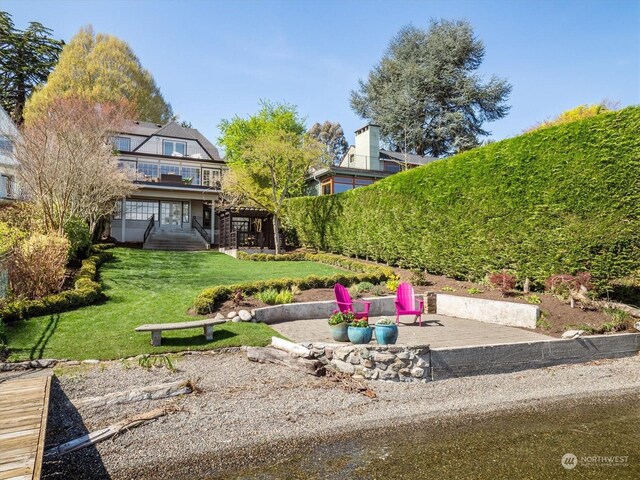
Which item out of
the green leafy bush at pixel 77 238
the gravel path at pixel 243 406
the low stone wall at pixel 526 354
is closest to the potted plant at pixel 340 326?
the gravel path at pixel 243 406

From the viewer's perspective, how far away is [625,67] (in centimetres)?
995

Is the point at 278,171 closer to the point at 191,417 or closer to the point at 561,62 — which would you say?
the point at 561,62

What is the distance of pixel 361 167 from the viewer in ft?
103

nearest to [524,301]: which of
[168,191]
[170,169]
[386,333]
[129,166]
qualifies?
[386,333]

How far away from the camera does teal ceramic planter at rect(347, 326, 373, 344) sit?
6.95 meters

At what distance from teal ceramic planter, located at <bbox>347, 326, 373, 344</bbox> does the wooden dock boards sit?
4.43 meters

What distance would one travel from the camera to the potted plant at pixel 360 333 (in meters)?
6.96

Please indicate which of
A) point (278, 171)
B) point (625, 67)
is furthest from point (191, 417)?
point (278, 171)

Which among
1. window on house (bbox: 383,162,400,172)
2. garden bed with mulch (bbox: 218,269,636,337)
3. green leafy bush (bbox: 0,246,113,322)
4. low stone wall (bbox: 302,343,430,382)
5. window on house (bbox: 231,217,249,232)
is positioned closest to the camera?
low stone wall (bbox: 302,343,430,382)

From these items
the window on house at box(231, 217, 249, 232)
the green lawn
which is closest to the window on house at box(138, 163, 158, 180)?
the window on house at box(231, 217, 249, 232)

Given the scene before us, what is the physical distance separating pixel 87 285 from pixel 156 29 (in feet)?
23.7

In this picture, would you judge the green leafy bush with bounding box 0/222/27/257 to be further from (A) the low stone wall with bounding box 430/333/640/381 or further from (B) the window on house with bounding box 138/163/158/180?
(B) the window on house with bounding box 138/163/158/180

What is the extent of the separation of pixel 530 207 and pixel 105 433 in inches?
393

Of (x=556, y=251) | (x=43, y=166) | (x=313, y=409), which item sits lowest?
(x=313, y=409)
